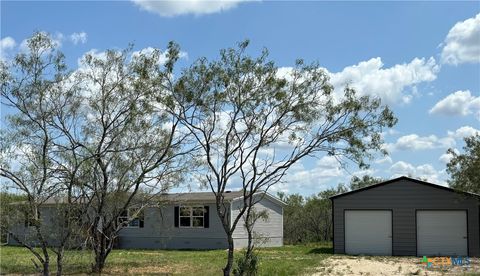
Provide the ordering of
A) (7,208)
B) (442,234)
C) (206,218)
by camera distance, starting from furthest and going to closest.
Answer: (206,218)
(442,234)
(7,208)

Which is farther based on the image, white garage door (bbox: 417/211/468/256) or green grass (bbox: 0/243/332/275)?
white garage door (bbox: 417/211/468/256)

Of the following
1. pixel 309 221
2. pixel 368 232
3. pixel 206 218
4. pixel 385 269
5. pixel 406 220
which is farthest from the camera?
pixel 309 221

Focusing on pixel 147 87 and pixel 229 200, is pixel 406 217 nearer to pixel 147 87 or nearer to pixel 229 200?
pixel 229 200

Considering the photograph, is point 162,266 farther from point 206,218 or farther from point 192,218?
point 192,218

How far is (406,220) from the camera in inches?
968

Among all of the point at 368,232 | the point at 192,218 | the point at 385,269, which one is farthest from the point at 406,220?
the point at 192,218

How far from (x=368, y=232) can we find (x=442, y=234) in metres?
3.15

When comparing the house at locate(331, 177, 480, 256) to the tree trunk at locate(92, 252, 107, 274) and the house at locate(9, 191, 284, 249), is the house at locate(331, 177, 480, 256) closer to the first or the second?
the house at locate(9, 191, 284, 249)

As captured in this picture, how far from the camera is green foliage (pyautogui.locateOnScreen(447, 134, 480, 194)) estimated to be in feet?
62.1

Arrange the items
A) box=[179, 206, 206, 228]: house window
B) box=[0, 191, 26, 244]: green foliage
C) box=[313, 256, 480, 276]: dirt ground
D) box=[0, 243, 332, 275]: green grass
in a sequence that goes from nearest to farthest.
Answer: box=[0, 191, 26, 244]: green foliage → box=[313, 256, 480, 276]: dirt ground → box=[0, 243, 332, 275]: green grass → box=[179, 206, 206, 228]: house window

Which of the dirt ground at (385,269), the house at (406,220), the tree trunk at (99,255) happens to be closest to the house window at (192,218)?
the house at (406,220)

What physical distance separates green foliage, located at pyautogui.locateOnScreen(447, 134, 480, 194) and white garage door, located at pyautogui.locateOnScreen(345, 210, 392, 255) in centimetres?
506

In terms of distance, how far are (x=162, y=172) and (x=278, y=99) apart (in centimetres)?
599

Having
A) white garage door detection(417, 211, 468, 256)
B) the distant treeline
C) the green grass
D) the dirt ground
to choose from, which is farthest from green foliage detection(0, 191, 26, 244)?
the distant treeline
